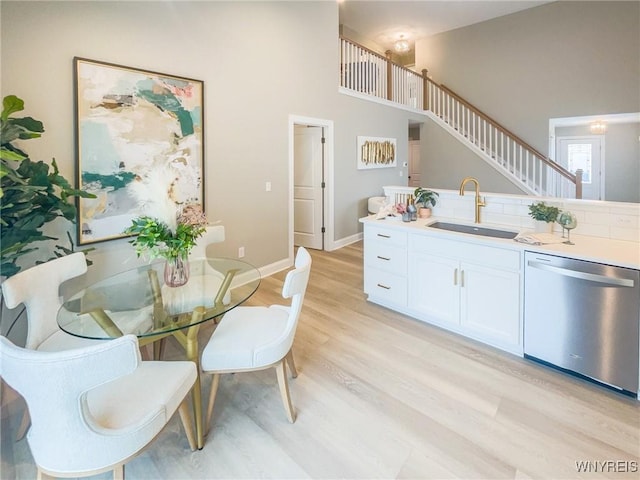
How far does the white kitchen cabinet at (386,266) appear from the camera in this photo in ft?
10.1

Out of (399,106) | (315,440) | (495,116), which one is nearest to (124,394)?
(315,440)

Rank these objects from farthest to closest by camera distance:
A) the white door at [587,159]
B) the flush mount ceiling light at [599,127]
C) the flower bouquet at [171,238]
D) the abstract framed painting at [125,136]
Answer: the white door at [587,159] < the flush mount ceiling light at [599,127] < the abstract framed painting at [125,136] < the flower bouquet at [171,238]

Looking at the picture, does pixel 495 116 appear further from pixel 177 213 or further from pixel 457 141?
pixel 177 213

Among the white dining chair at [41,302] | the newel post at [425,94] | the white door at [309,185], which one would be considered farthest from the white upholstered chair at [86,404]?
the newel post at [425,94]

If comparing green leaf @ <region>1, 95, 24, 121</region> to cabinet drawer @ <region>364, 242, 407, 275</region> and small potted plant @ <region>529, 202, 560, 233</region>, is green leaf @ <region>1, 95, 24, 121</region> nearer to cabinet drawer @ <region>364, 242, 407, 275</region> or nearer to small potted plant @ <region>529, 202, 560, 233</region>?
cabinet drawer @ <region>364, 242, 407, 275</region>

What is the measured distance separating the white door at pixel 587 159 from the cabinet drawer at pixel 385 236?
24.7 ft

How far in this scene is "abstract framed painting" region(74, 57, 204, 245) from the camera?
263cm

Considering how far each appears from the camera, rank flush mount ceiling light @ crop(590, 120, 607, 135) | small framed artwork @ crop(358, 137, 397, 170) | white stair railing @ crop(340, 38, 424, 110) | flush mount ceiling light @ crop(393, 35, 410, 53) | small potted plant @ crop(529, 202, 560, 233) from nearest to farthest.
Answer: small potted plant @ crop(529, 202, 560, 233) < white stair railing @ crop(340, 38, 424, 110) < small framed artwork @ crop(358, 137, 397, 170) < flush mount ceiling light @ crop(590, 120, 607, 135) < flush mount ceiling light @ crop(393, 35, 410, 53)

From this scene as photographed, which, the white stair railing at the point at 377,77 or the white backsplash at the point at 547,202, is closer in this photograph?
the white backsplash at the point at 547,202

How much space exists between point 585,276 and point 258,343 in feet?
6.49

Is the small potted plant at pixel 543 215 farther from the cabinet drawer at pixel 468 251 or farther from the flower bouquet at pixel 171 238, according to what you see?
the flower bouquet at pixel 171 238

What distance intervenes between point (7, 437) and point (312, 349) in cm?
181

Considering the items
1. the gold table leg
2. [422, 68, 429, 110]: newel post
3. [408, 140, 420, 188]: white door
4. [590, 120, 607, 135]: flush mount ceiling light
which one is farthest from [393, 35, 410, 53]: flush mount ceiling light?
the gold table leg

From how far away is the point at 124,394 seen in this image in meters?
1.40
